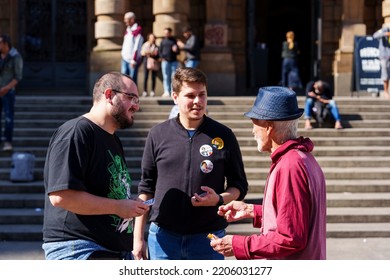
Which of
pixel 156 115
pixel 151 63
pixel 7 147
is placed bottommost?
pixel 7 147

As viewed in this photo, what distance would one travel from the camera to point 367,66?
18750 mm

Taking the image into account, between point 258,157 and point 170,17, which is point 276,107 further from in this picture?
point 170,17

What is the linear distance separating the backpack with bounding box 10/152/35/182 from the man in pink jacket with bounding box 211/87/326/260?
29.6 feet

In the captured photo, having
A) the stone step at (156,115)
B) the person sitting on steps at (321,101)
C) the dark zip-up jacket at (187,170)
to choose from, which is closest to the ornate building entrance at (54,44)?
the stone step at (156,115)

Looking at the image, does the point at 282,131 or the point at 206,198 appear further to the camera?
the point at 206,198

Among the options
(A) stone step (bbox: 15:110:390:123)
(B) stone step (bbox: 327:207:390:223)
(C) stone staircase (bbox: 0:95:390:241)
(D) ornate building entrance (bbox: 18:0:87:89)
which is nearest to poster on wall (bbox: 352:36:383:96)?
(C) stone staircase (bbox: 0:95:390:241)

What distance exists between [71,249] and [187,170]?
1.23 metres

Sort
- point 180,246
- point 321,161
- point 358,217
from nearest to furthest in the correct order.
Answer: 1. point 180,246
2. point 358,217
3. point 321,161

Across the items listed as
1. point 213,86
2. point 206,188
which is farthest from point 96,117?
point 213,86

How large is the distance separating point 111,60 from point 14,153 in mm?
6240

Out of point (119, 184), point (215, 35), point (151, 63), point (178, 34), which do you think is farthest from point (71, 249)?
point (215, 35)

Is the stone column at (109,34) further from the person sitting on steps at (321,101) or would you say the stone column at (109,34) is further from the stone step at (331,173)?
the stone step at (331,173)

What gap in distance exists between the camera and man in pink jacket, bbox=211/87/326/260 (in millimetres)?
3834

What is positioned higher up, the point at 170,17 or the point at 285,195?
the point at 170,17
